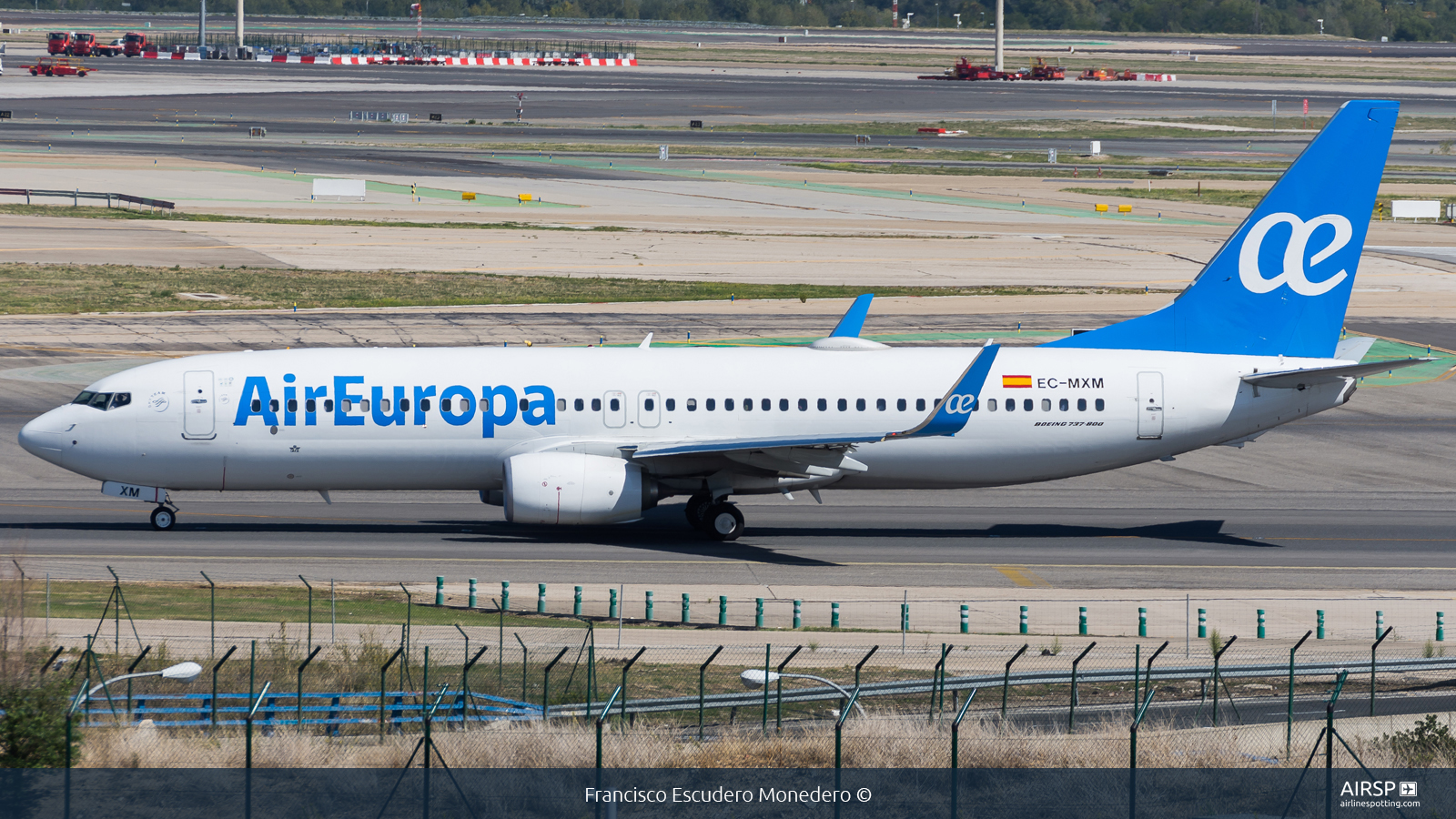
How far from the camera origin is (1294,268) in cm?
4434

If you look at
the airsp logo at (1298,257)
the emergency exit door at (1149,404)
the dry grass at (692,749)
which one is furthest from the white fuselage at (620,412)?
the dry grass at (692,749)

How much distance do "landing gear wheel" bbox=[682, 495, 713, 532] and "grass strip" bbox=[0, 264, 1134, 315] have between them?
3802 cm

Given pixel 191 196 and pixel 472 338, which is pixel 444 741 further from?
pixel 191 196

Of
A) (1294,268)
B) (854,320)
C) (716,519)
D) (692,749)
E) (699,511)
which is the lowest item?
(692,749)

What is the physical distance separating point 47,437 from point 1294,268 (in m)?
33.1

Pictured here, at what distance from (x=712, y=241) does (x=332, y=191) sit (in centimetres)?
2910

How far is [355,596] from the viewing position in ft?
118

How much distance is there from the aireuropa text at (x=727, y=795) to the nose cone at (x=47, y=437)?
2461cm

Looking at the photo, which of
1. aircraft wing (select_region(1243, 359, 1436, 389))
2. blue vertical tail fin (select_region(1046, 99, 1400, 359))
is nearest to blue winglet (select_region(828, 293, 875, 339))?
blue vertical tail fin (select_region(1046, 99, 1400, 359))

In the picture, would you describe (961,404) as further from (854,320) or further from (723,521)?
(723,521)

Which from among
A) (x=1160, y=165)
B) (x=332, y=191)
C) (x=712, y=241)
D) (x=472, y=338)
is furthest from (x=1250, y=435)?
(x=1160, y=165)

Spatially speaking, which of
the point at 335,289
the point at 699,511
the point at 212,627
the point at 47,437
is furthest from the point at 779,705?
the point at 335,289

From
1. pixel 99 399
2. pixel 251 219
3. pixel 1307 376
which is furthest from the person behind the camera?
pixel 251 219

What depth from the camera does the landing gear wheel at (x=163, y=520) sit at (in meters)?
43.0
